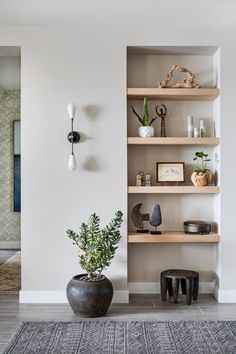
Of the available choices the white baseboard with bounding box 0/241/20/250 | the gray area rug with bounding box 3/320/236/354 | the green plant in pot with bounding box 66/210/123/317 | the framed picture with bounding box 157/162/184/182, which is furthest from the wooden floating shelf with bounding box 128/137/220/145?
the white baseboard with bounding box 0/241/20/250

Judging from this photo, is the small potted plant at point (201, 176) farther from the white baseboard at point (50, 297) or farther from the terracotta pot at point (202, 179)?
the white baseboard at point (50, 297)

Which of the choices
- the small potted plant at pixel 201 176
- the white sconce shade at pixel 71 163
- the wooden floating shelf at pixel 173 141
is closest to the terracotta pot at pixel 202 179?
the small potted plant at pixel 201 176

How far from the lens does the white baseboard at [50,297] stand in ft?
12.6

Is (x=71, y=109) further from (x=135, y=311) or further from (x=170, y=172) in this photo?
(x=135, y=311)

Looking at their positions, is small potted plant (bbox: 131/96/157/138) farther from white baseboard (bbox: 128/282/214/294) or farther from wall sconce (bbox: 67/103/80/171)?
white baseboard (bbox: 128/282/214/294)

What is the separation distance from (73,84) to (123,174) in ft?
3.33

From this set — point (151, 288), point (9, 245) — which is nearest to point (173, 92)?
point (151, 288)

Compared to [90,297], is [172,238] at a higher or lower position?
higher

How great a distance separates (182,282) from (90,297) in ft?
3.40

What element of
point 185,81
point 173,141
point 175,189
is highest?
point 185,81

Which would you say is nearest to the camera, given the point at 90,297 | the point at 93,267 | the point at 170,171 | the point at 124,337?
the point at 124,337

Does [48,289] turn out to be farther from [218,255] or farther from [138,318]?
[218,255]

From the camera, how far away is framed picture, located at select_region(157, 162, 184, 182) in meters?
4.06

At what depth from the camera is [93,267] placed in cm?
350
